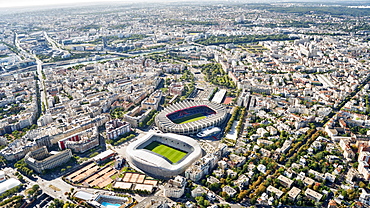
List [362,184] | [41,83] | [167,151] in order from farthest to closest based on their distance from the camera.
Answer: [41,83] < [167,151] < [362,184]

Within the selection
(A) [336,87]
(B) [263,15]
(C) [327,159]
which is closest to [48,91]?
(C) [327,159]

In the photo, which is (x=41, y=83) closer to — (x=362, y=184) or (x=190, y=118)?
(x=190, y=118)

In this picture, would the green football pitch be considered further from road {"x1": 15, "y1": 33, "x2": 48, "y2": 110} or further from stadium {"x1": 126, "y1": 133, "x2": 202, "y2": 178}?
road {"x1": 15, "y1": 33, "x2": 48, "y2": 110}

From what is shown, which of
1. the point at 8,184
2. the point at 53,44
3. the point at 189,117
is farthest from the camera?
the point at 53,44

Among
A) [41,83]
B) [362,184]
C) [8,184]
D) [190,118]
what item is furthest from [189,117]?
[41,83]

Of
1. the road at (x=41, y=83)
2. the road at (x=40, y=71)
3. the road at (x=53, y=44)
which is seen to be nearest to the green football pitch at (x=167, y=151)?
the road at (x=41, y=83)

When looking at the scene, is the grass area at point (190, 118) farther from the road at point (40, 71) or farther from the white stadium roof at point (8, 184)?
the road at point (40, 71)
